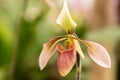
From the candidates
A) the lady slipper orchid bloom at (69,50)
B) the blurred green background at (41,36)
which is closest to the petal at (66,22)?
the lady slipper orchid bloom at (69,50)

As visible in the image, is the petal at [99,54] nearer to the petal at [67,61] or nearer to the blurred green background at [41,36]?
the petal at [67,61]

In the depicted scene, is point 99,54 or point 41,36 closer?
point 99,54

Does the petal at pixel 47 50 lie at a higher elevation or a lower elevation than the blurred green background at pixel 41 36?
higher

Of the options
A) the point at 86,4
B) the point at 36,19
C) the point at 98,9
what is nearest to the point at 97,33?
the point at 98,9

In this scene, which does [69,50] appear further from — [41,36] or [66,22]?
[41,36]

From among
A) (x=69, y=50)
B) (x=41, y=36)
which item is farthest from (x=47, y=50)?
(x=41, y=36)
